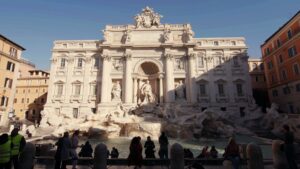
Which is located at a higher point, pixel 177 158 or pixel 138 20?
pixel 138 20

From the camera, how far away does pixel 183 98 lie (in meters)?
29.7

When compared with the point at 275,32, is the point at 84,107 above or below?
below

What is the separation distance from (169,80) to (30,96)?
3431 cm

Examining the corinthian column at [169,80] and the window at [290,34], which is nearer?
the window at [290,34]

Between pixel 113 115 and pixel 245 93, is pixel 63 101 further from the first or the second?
pixel 245 93

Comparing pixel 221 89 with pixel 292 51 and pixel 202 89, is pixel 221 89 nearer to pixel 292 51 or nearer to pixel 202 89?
pixel 202 89

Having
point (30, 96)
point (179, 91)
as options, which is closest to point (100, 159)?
point (179, 91)

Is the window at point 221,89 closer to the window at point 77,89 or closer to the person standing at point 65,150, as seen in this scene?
the window at point 77,89

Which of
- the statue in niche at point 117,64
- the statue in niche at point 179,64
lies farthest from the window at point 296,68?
the statue in niche at point 117,64

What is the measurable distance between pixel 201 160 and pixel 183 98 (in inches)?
879

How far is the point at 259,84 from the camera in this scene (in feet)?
122

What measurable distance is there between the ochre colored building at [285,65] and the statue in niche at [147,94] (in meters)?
20.8

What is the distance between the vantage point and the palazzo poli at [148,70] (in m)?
29.5

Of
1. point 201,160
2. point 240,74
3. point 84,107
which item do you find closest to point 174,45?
point 240,74
